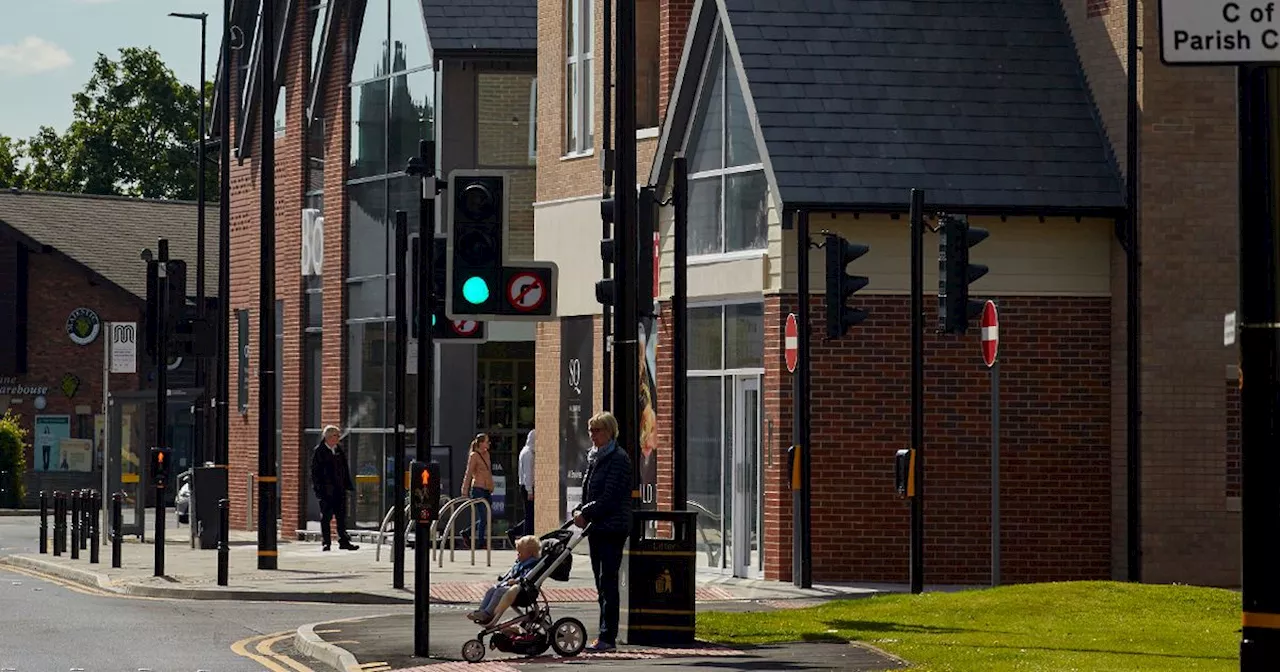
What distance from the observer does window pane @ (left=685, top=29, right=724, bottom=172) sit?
28.1m

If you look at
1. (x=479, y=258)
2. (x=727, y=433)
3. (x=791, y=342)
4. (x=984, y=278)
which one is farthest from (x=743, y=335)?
(x=479, y=258)

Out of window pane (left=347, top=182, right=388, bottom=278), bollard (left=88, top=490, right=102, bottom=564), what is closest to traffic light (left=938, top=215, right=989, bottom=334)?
bollard (left=88, top=490, right=102, bottom=564)

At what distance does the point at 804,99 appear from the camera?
26.6 metres

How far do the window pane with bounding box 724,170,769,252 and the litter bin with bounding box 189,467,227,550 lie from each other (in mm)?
10508

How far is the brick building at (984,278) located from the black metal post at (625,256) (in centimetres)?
795

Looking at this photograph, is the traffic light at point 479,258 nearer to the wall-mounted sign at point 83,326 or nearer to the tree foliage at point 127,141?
the wall-mounted sign at point 83,326

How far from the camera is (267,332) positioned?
94.0 feet

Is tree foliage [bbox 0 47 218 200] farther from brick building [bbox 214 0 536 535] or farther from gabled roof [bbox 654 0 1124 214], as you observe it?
gabled roof [bbox 654 0 1124 214]

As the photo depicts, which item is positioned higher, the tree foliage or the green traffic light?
the tree foliage

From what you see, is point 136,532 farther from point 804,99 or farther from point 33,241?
point 33,241

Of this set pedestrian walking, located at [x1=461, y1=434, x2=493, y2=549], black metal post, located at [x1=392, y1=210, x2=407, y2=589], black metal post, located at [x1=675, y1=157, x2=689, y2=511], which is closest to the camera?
black metal post, located at [x1=675, y1=157, x2=689, y2=511]

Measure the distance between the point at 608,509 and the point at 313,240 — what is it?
24.2 metres

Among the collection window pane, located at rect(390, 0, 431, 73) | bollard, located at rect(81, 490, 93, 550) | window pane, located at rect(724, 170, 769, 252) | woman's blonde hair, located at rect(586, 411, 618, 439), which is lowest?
bollard, located at rect(81, 490, 93, 550)

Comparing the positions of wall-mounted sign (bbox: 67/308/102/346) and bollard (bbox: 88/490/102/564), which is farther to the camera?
wall-mounted sign (bbox: 67/308/102/346)
